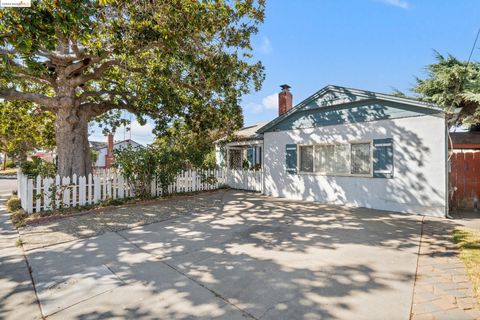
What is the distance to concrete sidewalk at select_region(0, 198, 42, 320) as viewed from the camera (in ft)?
9.07

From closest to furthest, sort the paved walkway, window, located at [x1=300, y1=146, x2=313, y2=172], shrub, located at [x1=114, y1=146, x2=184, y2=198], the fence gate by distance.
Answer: the paved walkway < the fence gate < shrub, located at [x1=114, y1=146, x2=184, y2=198] < window, located at [x1=300, y1=146, x2=313, y2=172]

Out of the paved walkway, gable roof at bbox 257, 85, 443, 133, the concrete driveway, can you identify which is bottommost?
the paved walkway

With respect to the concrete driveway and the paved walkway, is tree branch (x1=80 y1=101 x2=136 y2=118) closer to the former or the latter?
the concrete driveway

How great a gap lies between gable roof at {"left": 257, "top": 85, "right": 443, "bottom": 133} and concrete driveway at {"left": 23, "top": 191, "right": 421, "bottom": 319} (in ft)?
12.2

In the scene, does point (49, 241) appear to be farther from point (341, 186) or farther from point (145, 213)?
point (341, 186)

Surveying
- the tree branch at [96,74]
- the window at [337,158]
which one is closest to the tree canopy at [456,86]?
the window at [337,158]

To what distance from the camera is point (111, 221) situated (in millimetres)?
6762

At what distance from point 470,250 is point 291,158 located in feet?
21.7

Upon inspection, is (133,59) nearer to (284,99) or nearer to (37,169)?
(37,169)

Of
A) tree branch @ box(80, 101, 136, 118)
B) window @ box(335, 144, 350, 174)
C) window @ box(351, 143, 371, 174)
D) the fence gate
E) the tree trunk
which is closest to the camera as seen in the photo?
the fence gate

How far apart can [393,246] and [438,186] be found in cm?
386

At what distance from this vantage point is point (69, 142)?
964 cm

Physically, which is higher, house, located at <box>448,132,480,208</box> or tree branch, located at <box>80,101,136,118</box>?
tree branch, located at <box>80,101,136,118</box>

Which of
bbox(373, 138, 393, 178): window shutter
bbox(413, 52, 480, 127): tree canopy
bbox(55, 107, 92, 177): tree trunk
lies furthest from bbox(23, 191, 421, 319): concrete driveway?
bbox(413, 52, 480, 127): tree canopy
